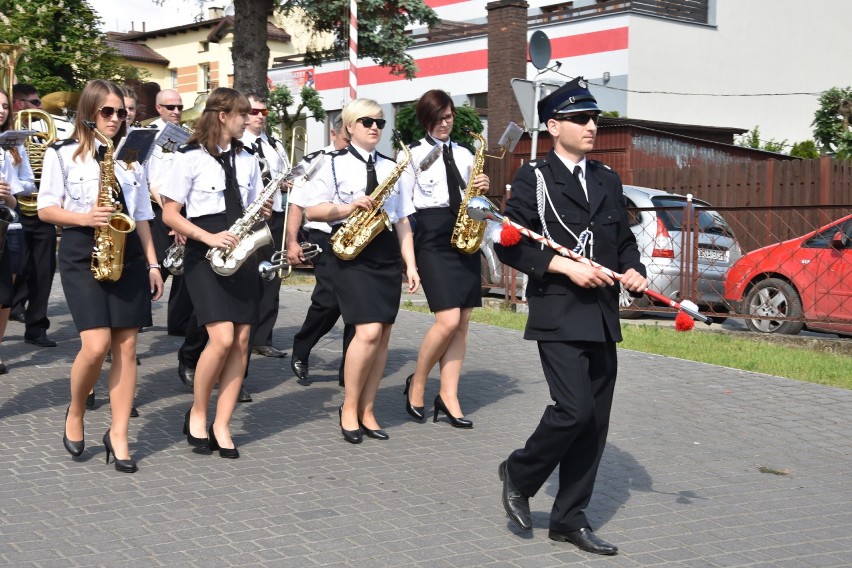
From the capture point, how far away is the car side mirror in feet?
39.6

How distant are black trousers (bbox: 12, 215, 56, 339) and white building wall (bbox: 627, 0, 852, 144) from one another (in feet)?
76.0

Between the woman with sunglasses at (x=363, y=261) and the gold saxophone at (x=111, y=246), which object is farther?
the woman with sunglasses at (x=363, y=261)

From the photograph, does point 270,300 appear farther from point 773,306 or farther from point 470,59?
point 470,59

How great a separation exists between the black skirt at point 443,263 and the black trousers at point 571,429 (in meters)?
2.18

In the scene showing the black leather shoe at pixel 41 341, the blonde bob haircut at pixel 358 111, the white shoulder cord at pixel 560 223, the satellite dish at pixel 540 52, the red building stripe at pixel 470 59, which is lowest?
the black leather shoe at pixel 41 341

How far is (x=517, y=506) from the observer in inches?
208

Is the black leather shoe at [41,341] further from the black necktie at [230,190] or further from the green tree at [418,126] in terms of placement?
the green tree at [418,126]

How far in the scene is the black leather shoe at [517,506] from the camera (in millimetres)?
5254

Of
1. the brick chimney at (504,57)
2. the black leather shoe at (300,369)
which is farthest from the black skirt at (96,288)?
the brick chimney at (504,57)

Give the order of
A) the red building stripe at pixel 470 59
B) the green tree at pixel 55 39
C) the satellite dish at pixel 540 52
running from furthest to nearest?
the red building stripe at pixel 470 59 → the green tree at pixel 55 39 → the satellite dish at pixel 540 52

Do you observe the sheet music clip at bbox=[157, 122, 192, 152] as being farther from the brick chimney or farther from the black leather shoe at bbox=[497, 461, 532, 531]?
the brick chimney

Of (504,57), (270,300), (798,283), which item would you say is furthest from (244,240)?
(504,57)

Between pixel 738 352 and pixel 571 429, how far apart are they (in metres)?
6.28

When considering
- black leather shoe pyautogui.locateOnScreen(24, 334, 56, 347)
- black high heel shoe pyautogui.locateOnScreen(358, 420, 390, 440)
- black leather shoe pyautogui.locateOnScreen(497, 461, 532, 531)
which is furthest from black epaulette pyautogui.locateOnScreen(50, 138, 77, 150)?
black leather shoe pyautogui.locateOnScreen(24, 334, 56, 347)
